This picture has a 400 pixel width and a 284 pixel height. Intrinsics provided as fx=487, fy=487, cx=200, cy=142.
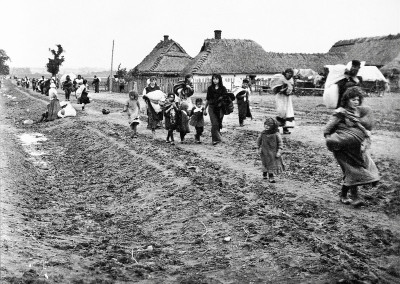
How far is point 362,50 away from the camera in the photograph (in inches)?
2015

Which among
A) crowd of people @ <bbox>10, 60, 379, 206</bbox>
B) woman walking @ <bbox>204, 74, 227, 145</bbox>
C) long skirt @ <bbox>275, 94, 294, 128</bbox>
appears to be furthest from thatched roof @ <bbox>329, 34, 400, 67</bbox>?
woman walking @ <bbox>204, 74, 227, 145</bbox>

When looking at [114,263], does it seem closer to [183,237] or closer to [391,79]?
[183,237]

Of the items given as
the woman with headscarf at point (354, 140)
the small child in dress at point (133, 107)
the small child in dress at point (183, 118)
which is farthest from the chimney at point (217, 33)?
the woman with headscarf at point (354, 140)

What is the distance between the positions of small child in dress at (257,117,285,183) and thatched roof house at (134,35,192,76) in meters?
42.1

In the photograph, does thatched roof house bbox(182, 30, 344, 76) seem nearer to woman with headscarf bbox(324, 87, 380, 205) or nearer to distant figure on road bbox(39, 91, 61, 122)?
distant figure on road bbox(39, 91, 61, 122)

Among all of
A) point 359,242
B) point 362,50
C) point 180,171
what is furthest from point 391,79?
point 359,242

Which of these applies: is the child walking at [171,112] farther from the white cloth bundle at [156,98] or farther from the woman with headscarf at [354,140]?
the woman with headscarf at [354,140]

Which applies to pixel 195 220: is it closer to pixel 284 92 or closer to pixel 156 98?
pixel 284 92

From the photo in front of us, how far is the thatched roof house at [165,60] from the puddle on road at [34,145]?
3143 cm

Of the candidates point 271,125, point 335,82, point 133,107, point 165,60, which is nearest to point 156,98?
point 133,107

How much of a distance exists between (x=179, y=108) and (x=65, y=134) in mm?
7256

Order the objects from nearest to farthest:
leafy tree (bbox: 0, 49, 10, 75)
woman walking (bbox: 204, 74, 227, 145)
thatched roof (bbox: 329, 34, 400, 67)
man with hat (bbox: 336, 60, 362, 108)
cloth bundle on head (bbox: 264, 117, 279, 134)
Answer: man with hat (bbox: 336, 60, 362, 108) → cloth bundle on head (bbox: 264, 117, 279, 134) → woman walking (bbox: 204, 74, 227, 145) → thatched roof (bbox: 329, 34, 400, 67) → leafy tree (bbox: 0, 49, 10, 75)

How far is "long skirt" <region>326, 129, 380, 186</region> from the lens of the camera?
6.48 meters

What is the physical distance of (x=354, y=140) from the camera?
6.50m
